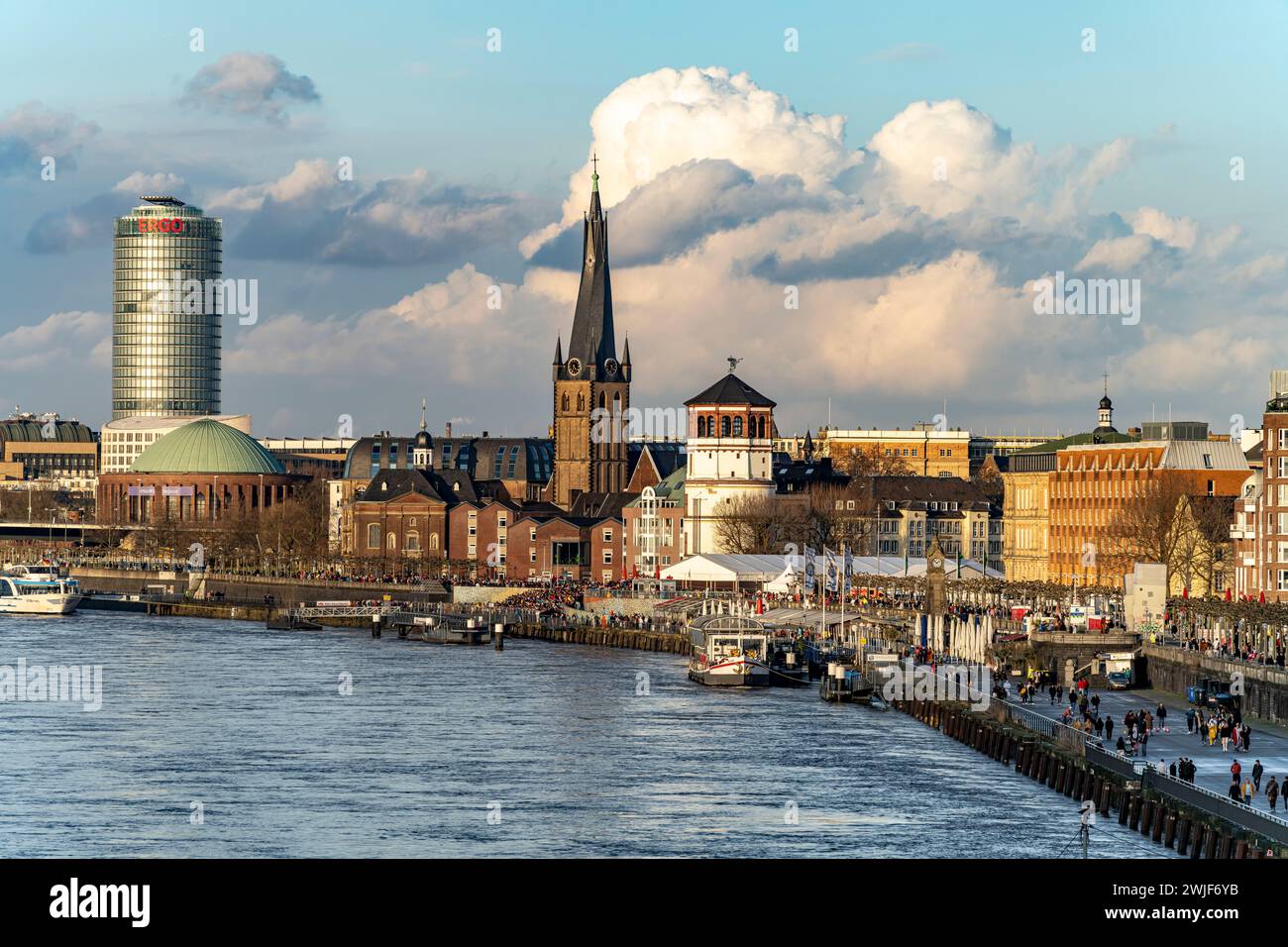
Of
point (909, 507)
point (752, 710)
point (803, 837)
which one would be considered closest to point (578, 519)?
point (909, 507)

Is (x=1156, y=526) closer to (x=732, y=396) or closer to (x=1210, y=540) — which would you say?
(x=1210, y=540)

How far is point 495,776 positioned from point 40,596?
11244 centimetres

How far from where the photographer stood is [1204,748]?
64.8 m

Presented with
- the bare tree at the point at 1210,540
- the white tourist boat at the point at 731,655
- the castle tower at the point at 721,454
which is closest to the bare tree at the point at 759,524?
the castle tower at the point at 721,454

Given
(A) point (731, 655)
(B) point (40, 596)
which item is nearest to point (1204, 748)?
(A) point (731, 655)

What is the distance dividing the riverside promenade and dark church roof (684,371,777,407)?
8697cm

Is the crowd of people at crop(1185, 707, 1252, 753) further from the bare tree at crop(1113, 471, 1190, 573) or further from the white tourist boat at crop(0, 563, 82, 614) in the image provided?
the white tourist boat at crop(0, 563, 82, 614)

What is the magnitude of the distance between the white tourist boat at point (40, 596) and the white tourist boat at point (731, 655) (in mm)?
75208

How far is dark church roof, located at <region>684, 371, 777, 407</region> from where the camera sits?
171 meters
